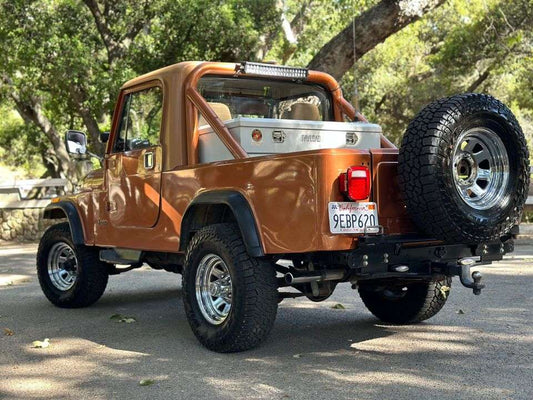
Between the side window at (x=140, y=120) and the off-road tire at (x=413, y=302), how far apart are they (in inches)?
89.4

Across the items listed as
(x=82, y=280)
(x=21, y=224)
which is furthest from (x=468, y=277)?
(x=21, y=224)

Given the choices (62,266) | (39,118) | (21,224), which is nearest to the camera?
(62,266)

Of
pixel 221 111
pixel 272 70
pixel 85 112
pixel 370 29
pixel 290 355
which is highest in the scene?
pixel 370 29

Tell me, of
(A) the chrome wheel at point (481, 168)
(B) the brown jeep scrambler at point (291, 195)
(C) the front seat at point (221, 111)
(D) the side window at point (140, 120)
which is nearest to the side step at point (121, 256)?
(B) the brown jeep scrambler at point (291, 195)

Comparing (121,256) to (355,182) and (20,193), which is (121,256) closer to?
(355,182)

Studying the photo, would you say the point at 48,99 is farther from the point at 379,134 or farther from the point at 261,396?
the point at 261,396

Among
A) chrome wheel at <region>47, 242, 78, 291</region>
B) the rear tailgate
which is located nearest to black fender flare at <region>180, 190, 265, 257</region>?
the rear tailgate

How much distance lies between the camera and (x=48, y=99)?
22.9m

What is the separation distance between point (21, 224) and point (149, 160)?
13.1m

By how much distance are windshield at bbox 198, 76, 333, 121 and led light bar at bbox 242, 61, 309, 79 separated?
16cm

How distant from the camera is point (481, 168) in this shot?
5.21 meters

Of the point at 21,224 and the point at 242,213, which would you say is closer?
the point at 242,213

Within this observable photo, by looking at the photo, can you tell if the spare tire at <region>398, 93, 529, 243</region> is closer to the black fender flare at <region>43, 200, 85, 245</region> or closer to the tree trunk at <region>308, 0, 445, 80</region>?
the black fender flare at <region>43, 200, 85, 245</region>

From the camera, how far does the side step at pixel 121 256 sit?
22.4 feet
